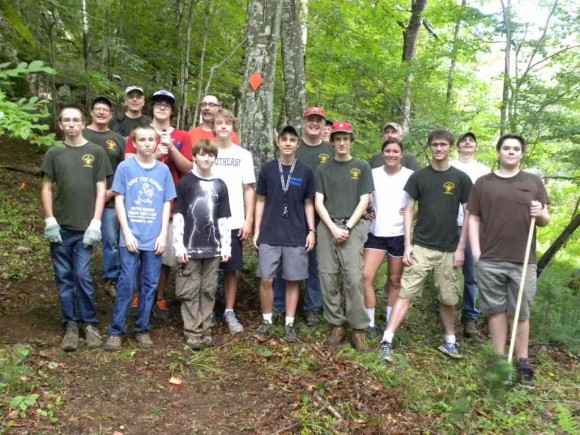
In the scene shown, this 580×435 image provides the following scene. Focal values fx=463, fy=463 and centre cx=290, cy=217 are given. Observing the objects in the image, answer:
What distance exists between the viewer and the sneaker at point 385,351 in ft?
15.7

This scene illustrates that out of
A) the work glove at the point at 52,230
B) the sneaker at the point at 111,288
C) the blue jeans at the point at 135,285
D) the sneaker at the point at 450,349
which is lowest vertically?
the sneaker at the point at 450,349

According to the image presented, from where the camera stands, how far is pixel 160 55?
11.7 meters

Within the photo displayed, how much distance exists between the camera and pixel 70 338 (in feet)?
14.9

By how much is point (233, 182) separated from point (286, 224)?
0.78m

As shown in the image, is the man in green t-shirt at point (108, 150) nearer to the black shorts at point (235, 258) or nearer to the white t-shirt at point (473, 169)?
the black shorts at point (235, 258)

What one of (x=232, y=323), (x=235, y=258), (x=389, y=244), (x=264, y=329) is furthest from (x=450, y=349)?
(x=235, y=258)

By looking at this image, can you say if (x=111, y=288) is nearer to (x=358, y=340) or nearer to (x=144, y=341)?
(x=144, y=341)

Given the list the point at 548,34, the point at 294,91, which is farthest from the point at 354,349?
the point at 548,34

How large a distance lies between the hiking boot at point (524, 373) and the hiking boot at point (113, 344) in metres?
4.11

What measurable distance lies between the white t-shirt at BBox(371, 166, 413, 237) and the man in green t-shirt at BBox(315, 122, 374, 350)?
302 millimetres

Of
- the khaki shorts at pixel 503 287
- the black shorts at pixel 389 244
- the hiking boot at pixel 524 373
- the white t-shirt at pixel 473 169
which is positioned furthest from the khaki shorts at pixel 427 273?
the white t-shirt at pixel 473 169

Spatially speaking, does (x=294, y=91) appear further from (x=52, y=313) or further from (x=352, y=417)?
(x=352, y=417)

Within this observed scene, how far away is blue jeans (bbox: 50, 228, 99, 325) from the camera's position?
183 inches

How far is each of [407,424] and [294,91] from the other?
5549mm
